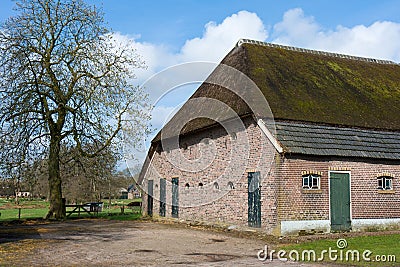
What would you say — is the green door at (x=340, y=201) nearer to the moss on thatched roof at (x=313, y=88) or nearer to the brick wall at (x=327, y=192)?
the brick wall at (x=327, y=192)

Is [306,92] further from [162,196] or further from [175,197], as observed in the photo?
[162,196]

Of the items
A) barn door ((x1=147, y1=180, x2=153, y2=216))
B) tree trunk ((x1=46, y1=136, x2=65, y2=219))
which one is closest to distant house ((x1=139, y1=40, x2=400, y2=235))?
barn door ((x1=147, y1=180, x2=153, y2=216))

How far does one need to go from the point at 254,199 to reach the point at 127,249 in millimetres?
6165

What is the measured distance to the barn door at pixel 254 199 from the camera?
17.5 meters

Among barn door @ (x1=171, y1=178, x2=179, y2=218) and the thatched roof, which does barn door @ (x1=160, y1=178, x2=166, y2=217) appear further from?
the thatched roof

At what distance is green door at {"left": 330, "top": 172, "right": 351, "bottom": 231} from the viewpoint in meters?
17.2

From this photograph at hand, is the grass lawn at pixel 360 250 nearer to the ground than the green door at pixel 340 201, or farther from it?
nearer to the ground

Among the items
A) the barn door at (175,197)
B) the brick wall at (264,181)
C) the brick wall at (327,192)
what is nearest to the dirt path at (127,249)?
the brick wall at (264,181)

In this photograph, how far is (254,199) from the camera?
17.9 m

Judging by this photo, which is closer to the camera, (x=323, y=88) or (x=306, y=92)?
(x=306, y=92)

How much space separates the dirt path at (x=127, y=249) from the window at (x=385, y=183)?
5756mm

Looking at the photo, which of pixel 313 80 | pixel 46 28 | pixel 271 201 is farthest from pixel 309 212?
pixel 46 28

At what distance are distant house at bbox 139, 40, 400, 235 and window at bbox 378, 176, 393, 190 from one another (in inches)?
1.5

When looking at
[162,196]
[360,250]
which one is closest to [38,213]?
[162,196]
